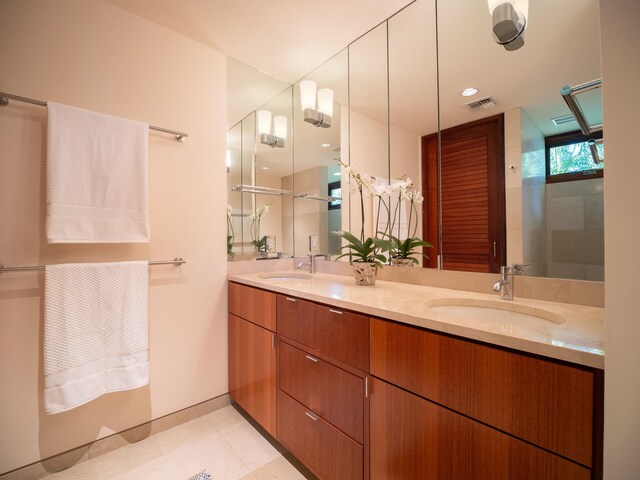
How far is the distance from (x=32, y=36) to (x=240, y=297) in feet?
5.39

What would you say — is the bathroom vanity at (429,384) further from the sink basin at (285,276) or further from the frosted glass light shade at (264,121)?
the frosted glass light shade at (264,121)

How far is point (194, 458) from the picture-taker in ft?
4.74

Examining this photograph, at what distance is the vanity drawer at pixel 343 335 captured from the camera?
1.01 meters

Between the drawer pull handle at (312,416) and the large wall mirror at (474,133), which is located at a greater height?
the large wall mirror at (474,133)

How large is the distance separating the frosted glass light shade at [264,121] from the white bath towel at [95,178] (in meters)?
0.94

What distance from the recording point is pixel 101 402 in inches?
57.6

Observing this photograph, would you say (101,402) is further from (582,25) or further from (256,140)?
(582,25)

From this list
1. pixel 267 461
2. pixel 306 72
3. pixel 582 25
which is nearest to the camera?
pixel 582 25

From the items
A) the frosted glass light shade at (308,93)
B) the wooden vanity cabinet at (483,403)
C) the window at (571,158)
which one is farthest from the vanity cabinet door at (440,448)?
the frosted glass light shade at (308,93)

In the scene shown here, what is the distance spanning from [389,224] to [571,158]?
2.87 feet

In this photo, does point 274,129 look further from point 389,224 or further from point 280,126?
point 389,224

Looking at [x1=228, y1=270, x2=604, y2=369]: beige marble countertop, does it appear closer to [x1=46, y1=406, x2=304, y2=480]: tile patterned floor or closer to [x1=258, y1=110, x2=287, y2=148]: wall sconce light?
[x1=46, y1=406, x2=304, y2=480]: tile patterned floor

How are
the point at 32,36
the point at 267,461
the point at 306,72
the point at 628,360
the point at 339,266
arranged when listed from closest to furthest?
the point at 628,360 < the point at 32,36 < the point at 267,461 < the point at 339,266 < the point at 306,72

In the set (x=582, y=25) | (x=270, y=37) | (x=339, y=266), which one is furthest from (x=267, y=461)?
(x=270, y=37)
